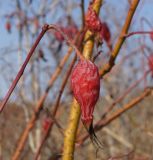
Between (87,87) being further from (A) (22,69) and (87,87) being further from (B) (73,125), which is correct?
(B) (73,125)

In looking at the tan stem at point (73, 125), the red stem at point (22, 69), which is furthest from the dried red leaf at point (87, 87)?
the tan stem at point (73, 125)

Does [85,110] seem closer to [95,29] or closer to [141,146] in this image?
[95,29]

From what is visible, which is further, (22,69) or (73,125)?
(73,125)

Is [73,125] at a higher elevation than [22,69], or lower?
lower

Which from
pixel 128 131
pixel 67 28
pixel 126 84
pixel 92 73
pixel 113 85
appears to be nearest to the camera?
pixel 92 73

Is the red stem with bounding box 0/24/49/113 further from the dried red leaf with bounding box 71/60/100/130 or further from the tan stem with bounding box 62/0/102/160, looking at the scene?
the tan stem with bounding box 62/0/102/160

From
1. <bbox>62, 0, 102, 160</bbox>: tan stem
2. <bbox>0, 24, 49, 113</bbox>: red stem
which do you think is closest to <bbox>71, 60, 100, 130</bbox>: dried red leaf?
<bbox>0, 24, 49, 113</bbox>: red stem

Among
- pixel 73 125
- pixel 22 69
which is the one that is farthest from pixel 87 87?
pixel 73 125

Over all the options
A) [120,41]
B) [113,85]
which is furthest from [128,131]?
[120,41]
